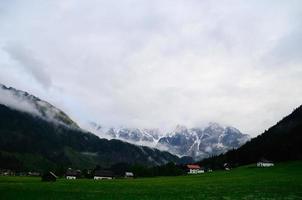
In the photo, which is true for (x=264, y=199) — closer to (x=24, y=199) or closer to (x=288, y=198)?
(x=288, y=198)

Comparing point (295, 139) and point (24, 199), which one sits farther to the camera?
point (295, 139)

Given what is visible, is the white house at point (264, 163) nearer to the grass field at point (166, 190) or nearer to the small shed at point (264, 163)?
the small shed at point (264, 163)

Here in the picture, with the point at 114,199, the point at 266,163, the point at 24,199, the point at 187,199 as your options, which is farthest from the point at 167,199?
the point at 266,163

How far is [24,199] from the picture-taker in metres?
49.5

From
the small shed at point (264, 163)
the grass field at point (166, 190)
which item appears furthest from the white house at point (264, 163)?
the grass field at point (166, 190)

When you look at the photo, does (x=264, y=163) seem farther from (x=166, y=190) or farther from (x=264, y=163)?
(x=166, y=190)

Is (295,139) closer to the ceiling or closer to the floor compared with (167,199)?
closer to the ceiling

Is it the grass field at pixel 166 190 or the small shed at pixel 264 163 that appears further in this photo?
the small shed at pixel 264 163

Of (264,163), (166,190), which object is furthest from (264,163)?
(166,190)

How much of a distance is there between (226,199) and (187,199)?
490 cm

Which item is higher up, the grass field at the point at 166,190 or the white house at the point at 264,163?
the white house at the point at 264,163

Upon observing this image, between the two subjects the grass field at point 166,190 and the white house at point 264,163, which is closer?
the grass field at point 166,190

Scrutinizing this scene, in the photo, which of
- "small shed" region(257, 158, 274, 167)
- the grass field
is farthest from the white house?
the grass field

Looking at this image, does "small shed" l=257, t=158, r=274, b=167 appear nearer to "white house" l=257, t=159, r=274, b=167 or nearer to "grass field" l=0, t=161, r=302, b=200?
"white house" l=257, t=159, r=274, b=167
